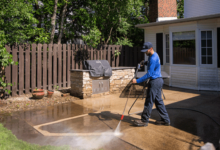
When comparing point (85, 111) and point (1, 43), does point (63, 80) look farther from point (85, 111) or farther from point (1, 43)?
point (85, 111)

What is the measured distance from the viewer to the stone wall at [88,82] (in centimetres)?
883

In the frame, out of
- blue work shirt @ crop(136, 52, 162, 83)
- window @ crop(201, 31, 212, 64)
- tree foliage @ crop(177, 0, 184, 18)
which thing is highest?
tree foliage @ crop(177, 0, 184, 18)

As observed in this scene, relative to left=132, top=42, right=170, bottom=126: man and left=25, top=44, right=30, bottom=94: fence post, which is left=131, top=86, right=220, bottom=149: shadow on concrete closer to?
left=132, top=42, right=170, bottom=126: man

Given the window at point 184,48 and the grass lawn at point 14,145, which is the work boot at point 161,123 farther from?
the window at point 184,48

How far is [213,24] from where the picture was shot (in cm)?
1057

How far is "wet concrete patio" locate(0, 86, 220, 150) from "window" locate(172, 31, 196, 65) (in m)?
3.47

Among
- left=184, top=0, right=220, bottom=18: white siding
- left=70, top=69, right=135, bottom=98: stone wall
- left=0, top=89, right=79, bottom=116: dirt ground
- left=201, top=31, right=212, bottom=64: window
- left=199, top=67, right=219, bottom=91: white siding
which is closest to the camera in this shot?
left=0, top=89, right=79, bottom=116: dirt ground

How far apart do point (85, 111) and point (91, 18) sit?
8.39 metres

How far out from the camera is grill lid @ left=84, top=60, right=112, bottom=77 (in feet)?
29.4

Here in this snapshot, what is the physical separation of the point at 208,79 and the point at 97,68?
17.8 feet

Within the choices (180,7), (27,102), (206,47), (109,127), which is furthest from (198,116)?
(180,7)

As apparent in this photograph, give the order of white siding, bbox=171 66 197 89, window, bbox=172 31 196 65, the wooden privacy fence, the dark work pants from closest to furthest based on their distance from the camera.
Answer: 1. the dark work pants
2. the wooden privacy fence
3. white siding, bbox=171 66 197 89
4. window, bbox=172 31 196 65

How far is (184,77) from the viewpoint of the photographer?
11.2 meters

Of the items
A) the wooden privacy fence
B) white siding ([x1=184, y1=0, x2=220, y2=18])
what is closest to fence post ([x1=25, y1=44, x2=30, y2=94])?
the wooden privacy fence
